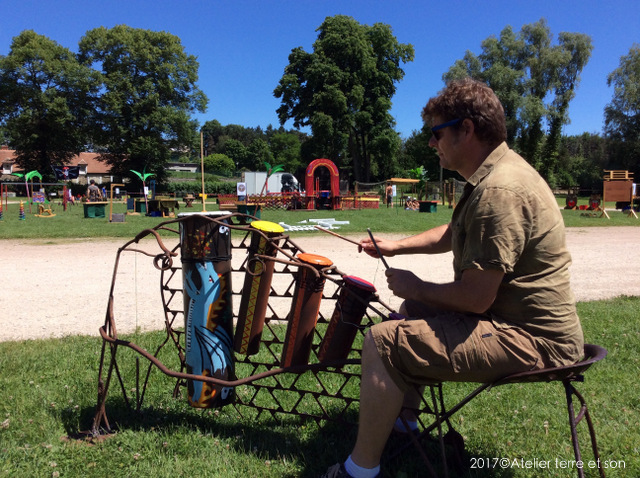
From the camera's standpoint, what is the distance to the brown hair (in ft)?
6.64

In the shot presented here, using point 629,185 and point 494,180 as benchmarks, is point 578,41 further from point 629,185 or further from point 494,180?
point 494,180

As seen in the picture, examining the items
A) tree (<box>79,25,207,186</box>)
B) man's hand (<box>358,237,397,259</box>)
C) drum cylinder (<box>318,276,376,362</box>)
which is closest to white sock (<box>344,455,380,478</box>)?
drum cylinder (<box>318,276,376,362</box>)

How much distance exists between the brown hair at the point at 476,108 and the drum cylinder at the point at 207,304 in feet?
4.16

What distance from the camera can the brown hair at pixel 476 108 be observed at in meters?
2.02

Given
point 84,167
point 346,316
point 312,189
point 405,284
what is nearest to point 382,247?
point 346,316

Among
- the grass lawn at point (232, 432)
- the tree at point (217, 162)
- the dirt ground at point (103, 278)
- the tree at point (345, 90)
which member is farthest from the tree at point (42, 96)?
the tree at point (217, 162)

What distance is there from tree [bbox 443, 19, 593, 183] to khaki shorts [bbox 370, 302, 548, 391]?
4219 centimetres

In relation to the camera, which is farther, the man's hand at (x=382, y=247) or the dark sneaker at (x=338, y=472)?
the man's hand at (x=382, y=247)

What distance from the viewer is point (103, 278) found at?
7312 millimetres

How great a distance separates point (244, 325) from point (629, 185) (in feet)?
87.6

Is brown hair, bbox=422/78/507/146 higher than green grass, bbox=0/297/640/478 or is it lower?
higher

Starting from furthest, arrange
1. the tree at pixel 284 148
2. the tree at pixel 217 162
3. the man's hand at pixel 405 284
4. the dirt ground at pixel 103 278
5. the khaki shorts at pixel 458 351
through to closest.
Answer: the tree at pixel 217 162 < the tree at pixel 284 148 < the dirt ground at pixel 103 278 < the man's hand at pixel 405 284 < the khaki shorts at pixel 458 351

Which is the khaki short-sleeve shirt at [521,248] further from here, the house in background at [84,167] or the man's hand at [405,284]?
the house in background at [84,167]

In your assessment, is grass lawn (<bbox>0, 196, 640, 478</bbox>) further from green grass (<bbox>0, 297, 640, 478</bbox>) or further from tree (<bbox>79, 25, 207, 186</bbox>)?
tree (<bbox>79, 25, 207, 186</bbox>)
